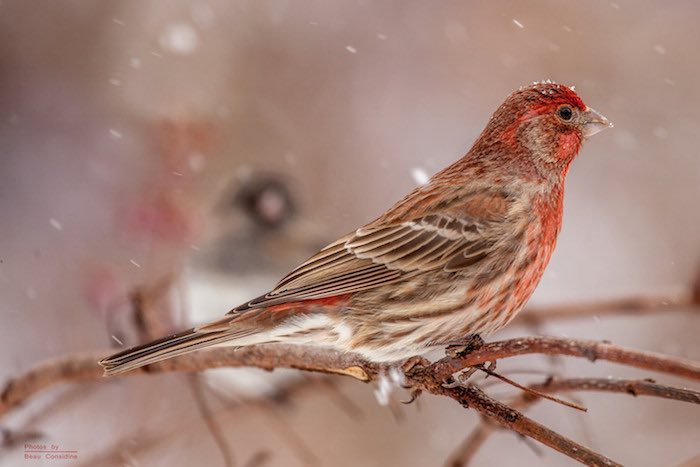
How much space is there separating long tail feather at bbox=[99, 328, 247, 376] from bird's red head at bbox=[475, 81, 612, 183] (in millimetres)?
1118

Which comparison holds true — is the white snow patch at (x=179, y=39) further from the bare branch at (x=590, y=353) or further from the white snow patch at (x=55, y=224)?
the bare branch at (x=590, y=353)

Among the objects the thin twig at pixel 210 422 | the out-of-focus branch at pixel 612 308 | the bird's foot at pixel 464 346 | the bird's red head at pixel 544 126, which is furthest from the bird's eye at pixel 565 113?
the thin twig at pixel 210 422

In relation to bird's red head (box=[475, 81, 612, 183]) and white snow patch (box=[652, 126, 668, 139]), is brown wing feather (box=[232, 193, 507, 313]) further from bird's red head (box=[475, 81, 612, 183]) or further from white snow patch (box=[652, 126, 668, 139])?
white snow patch (box=[652, 126, 668, 139])

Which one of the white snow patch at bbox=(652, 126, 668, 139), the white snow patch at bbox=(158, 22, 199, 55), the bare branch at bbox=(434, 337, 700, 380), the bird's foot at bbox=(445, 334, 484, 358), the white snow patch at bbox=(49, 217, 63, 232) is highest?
the white snow patch at bbox=(158, 22, 199, 55)

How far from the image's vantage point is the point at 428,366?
102 inches

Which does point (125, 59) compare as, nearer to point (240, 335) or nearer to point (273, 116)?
point (273, 116)

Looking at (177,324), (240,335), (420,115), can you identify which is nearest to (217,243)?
(177,324)

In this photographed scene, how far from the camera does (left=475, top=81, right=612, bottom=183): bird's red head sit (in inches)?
108

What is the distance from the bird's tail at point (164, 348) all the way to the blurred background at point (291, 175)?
37.4 inches

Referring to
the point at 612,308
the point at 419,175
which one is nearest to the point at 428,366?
the point at 612,308

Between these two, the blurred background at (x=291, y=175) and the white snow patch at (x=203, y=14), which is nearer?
the blurred background at (x=291, y=175)

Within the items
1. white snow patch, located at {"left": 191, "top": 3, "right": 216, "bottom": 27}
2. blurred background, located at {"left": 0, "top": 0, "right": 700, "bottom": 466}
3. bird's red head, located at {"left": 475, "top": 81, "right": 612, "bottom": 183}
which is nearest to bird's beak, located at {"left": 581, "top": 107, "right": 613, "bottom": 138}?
bird's red head, located at {"left": 475, "top": 81, "right": 612, "bottom": 183}

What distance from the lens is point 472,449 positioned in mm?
3086

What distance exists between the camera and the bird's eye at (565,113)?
273cm
